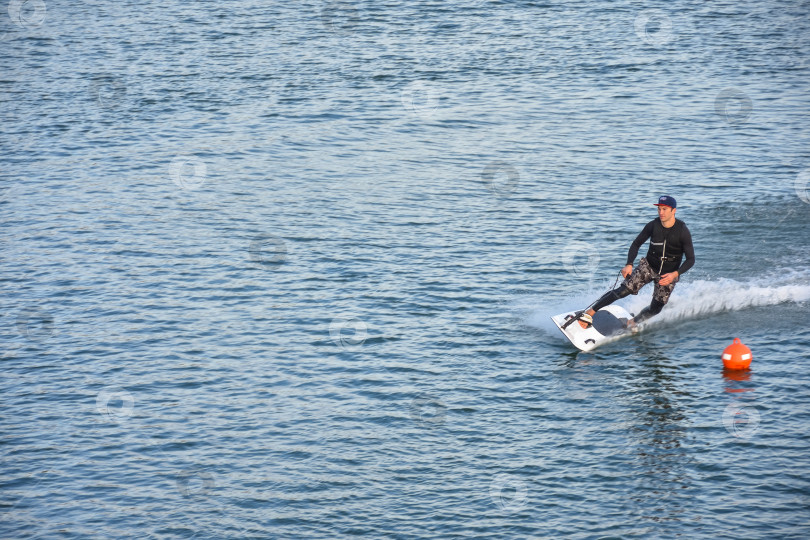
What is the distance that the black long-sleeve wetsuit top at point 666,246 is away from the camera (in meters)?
21.8

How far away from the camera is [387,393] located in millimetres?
22125

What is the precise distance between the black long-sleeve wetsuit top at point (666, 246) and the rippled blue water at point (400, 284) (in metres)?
2.30

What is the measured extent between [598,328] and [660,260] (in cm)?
227

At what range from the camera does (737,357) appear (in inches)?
859

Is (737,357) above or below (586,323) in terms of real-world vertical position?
below

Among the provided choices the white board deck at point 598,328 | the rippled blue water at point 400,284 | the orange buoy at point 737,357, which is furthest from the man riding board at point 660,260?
the orange buoy at point 737,357

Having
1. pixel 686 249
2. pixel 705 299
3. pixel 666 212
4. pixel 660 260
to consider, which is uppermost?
pixel 666 212

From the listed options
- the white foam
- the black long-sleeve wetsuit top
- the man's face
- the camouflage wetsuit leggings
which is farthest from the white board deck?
the man's face

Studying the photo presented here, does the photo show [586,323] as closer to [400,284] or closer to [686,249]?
[686,249]

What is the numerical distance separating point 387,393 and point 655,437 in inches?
238

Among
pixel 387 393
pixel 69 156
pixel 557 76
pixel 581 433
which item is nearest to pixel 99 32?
pixel 69 156

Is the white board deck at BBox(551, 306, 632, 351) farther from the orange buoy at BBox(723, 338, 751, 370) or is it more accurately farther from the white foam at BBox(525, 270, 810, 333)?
the orange buoy at BBox(723, 338, 751, 370)

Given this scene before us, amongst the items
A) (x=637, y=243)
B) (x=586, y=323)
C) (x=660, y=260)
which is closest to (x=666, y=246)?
(x=660, y=260)

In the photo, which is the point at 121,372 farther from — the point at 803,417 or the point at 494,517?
the point at 803,417
